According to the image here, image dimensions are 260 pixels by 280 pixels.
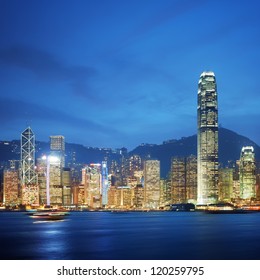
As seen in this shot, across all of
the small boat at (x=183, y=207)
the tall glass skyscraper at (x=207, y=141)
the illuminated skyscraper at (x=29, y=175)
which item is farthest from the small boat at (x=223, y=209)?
the illuminated skyscraper at (x=29, y=175)

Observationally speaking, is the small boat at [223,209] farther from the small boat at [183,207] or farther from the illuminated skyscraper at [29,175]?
the illuminated skyscraper at [29,175]

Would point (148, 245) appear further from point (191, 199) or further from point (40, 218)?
point (191, 199)

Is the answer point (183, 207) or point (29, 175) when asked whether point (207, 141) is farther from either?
point (29, 175)

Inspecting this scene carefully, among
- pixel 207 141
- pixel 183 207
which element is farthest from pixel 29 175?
pixel 207 141

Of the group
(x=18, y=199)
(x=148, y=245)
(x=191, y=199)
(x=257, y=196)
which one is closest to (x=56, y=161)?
(x=18, y=199)

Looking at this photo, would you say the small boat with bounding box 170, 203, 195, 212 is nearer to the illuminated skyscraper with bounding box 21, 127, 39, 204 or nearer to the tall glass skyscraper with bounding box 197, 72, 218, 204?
the tall glass skyscraper with bounding box 197, 72, 218, 204

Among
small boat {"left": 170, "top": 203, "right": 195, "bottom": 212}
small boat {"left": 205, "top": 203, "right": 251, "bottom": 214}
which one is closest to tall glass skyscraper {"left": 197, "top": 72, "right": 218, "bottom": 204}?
small boat {"left": 170, "top": 203, "right": 195, "bottom": 212}
